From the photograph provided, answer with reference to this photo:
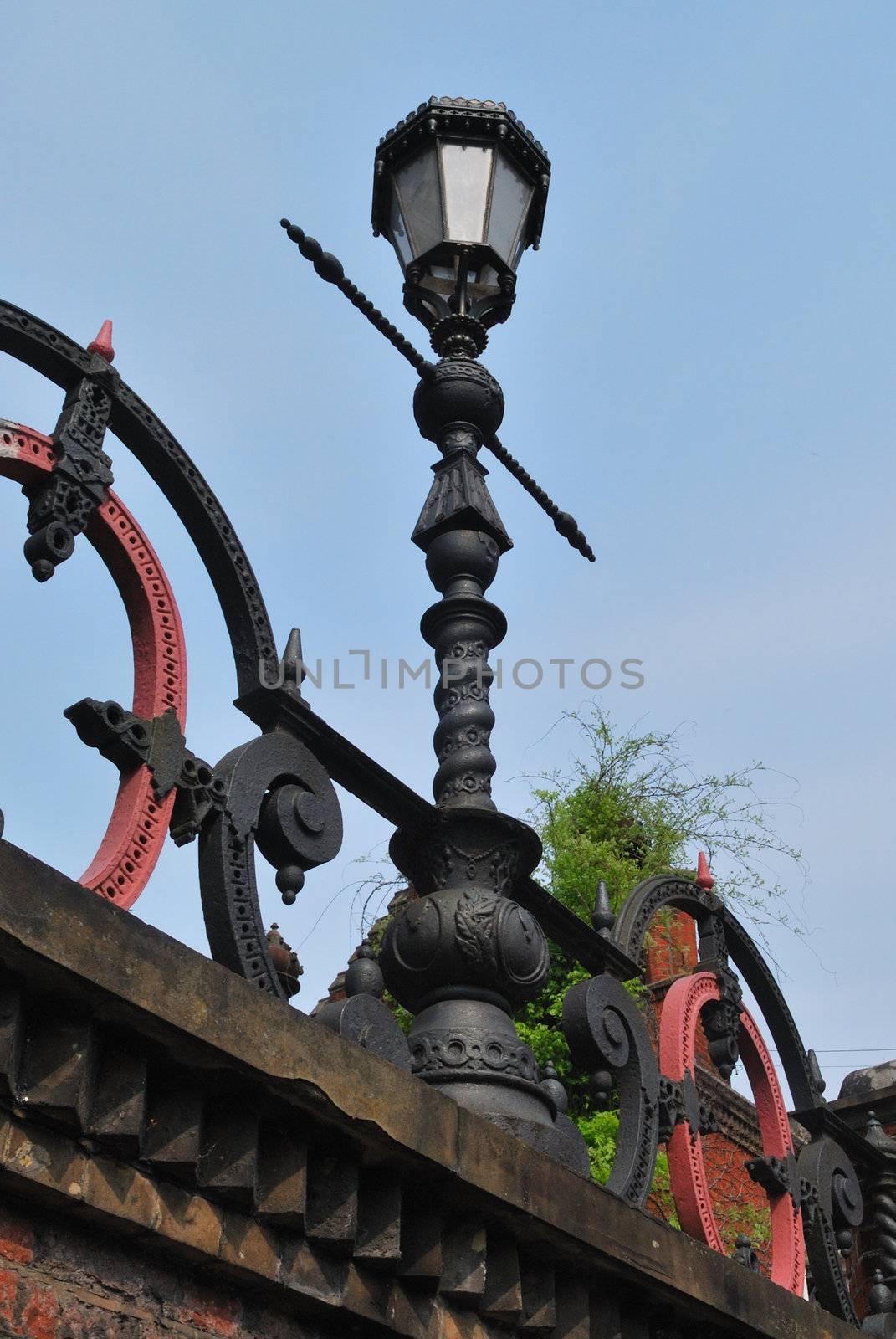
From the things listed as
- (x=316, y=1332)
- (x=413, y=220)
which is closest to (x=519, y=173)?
(x=413, y=220)

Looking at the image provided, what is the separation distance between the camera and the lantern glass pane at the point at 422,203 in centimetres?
573

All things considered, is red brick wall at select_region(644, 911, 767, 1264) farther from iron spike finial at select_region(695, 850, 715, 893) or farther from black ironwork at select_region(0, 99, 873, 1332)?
black ironwork at select_region(0, 99, 873, 1332)

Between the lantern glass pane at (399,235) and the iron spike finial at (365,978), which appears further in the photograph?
the lantern glass pane at (399,235)

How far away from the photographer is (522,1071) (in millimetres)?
4559

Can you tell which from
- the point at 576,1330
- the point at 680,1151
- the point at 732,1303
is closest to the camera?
the point at 576,1330

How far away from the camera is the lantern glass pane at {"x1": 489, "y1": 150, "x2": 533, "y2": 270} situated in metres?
5.77

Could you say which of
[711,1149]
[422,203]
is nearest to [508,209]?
[422,203]

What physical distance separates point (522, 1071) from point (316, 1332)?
3.51 ft

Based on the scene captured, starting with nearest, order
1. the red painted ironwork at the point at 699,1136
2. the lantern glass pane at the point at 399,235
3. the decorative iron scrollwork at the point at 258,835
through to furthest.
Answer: the decorative iron scrollwork at the point at 258,835 < the red painted ironwork at the point at 699,1136 < the lantern glass pane at the point at 399,235

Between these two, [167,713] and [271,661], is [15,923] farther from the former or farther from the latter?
[271,661]

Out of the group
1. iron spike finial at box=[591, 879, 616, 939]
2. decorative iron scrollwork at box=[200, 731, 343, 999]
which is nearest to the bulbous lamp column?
decorative iron scrollwork at box=[200, 731, 343, 999]

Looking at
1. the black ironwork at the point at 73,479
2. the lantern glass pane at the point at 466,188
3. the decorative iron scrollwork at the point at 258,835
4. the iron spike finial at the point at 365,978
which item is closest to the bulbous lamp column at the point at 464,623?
the lantern glass pane at the point at 466,188

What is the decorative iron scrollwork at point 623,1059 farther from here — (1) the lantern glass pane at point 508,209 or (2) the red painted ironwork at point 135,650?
(1) the lantern glass pane at point 508,209

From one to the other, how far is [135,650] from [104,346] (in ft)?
Result: 2.77
